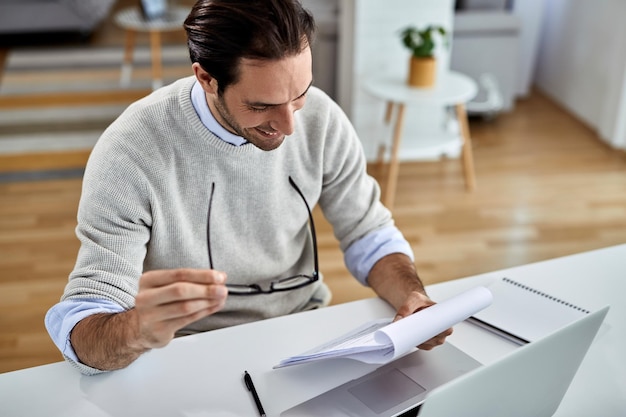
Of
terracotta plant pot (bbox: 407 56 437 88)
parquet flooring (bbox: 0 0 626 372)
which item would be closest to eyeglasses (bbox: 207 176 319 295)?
parquet flooring (bbox: 0 0 626 372)

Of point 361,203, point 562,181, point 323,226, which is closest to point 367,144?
point 323,226

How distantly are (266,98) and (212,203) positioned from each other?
0.26m

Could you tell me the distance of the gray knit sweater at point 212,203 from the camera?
3.85ft

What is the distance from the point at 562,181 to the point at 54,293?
2.15 metres

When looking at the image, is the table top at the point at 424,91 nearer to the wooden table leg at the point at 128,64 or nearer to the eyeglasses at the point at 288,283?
the eyeglasses at the point at 288,283

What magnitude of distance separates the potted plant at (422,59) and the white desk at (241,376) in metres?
1.82

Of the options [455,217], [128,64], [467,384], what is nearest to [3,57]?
[128,64]

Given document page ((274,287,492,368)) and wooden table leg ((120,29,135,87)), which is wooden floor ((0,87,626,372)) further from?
document page ((274,287,492,368))

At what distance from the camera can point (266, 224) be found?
1.36 metres

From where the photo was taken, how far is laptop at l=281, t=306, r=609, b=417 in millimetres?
768

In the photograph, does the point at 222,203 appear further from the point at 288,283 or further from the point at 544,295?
the point at 544,295

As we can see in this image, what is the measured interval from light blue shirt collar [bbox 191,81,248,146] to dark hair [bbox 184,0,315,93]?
0.41 feet

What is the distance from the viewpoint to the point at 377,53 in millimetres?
3262

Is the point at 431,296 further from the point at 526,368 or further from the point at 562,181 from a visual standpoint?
the point at 562,181
